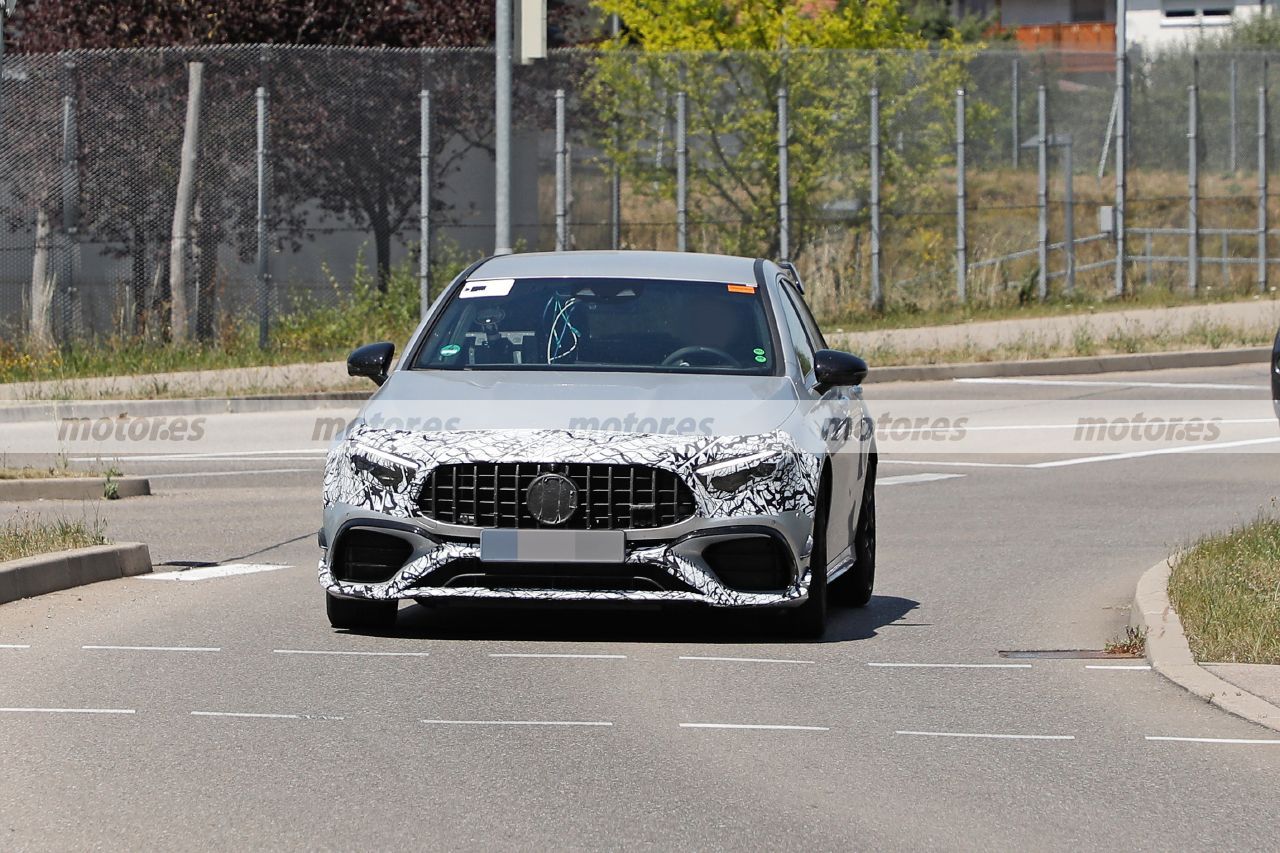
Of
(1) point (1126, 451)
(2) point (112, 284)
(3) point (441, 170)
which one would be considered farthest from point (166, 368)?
(1) point (1126, 451)

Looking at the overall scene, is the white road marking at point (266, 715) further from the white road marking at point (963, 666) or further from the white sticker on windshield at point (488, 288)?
the white sticker on windshield at point (488, 288)

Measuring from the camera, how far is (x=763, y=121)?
101ft

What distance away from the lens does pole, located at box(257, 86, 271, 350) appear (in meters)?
27.2

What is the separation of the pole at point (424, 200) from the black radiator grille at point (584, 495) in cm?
1891

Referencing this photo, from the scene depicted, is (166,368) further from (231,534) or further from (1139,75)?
(1139,75)

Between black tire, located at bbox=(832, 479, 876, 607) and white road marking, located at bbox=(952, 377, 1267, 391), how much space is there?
13.3 m

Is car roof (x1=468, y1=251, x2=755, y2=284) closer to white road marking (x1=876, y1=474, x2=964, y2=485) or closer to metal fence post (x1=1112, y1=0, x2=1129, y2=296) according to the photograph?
white road marking (x1=876, y1=474, x2=964, y2=485)

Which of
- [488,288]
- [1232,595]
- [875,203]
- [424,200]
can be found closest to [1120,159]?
[875,203]

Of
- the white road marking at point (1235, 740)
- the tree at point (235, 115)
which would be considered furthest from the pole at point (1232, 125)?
the white road marking at point (1235, 740)

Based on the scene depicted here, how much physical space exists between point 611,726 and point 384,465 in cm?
197

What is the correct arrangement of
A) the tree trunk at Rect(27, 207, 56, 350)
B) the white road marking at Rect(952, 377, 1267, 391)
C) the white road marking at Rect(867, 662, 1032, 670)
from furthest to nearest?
1. the tree trunk at Rect(27, 207, 56, 350)
2. the white road marking at Rect(952, 377, 1267, 391)
3. the white road marking at Rect(867, 662, 1032, 670)

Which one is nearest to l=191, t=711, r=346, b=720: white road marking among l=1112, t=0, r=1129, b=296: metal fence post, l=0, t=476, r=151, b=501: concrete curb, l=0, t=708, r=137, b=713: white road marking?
l=0, t=708, r=137, b=713: white road marking

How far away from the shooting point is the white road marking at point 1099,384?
24500 mm

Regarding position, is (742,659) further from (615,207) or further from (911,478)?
(615,207)
